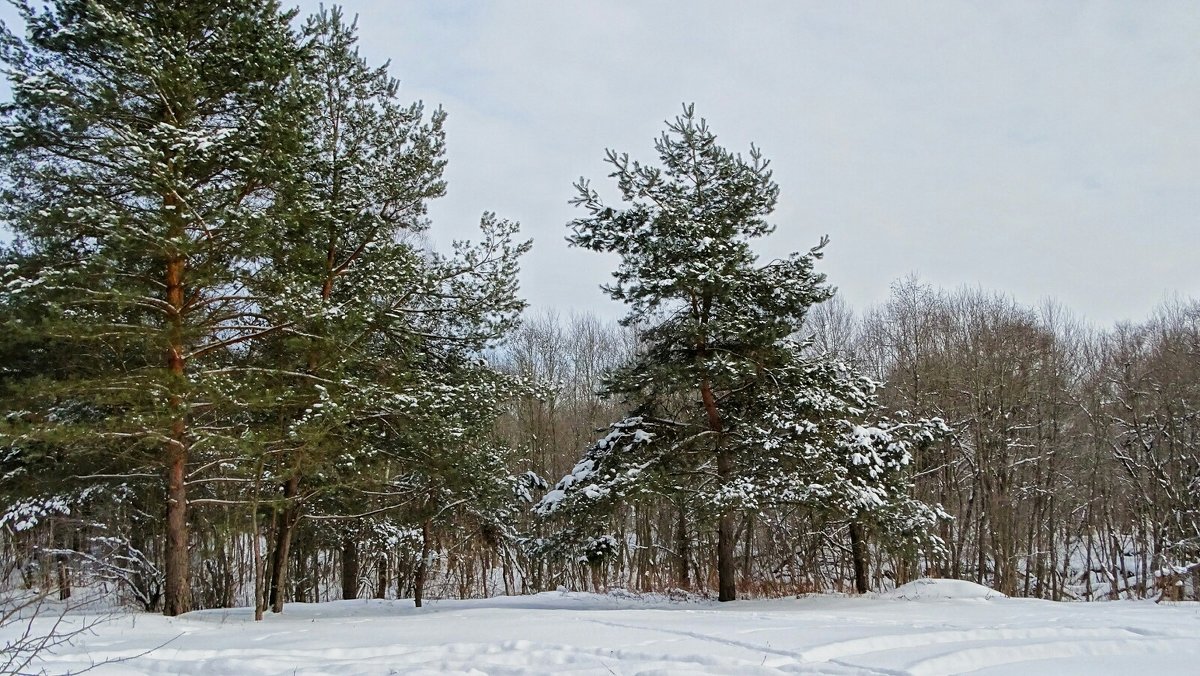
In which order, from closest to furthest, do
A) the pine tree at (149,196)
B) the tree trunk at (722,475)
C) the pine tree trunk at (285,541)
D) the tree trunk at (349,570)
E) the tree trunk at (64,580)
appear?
the tree trunk at (64,580), the pine tree at (149,196), the pine tree trunk at (285,541), the tree trunk at (722,475), the tree trunk at (349,570)

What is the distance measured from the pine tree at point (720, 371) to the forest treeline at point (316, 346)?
6 centimetres

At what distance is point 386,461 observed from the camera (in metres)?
13.4

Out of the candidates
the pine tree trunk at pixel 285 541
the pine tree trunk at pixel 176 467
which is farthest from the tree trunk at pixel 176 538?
the pine tree trunk at pixel 285 541

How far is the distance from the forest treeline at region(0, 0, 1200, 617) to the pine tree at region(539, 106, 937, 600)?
0.19ft

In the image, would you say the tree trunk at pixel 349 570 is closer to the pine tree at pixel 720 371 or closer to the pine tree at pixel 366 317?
the pine tree at pixel 366 317

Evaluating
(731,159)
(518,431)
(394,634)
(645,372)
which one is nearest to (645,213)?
(731,159)

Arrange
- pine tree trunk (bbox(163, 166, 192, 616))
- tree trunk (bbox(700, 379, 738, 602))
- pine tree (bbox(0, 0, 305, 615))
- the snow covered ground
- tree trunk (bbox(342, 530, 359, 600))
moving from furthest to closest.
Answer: tree trunk (bbox(342, 530, 359, 600)) < tree trunk (bbox(700, 379, 738, 602)) < pine tree trunk (bbox(163, 166, 192, 616)) < pine tree (bbox(0, 0, 305, 615)) < the snow covered ground

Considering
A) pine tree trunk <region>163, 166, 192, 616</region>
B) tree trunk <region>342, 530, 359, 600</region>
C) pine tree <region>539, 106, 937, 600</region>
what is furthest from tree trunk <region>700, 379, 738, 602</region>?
tree trunk <region>342, 530, 359, 600</region>

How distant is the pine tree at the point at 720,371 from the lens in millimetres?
12102

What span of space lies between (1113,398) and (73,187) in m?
25.3

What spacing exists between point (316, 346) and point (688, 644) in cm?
692

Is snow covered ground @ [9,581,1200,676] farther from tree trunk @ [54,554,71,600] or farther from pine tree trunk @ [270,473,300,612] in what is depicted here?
pine tree trunk @ [270,473,300,612]

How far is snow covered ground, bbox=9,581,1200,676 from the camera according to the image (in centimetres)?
580

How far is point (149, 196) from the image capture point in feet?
32.7
